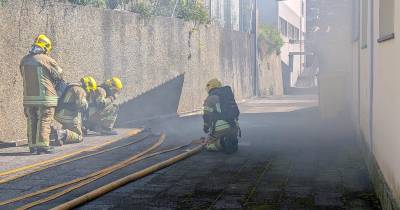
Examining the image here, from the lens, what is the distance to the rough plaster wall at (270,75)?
3069 cm

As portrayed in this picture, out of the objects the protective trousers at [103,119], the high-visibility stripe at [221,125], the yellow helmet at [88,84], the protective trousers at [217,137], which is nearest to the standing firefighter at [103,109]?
the protective trousers at [103,119]

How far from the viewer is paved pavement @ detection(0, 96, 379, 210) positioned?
556 centimetres

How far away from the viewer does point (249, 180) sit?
6723 millimetres

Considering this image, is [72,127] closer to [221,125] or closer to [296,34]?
[221,125]

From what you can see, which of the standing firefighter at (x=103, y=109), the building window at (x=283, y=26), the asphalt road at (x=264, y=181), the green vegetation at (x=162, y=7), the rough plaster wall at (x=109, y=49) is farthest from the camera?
the building window at (x=283, y=26)

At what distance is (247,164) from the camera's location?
7926mm

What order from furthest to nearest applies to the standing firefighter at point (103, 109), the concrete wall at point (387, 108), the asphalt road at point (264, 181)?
the standing firefighter at point (103, 109)
the asphalt road at point (264, 181)
the concrete wall at point (387, 108)

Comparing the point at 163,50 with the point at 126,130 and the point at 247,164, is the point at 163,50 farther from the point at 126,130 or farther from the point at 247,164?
the point at 247,164

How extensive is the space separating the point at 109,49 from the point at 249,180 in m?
8.13

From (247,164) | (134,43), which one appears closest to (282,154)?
(247,164)

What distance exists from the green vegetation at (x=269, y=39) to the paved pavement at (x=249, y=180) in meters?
21.0

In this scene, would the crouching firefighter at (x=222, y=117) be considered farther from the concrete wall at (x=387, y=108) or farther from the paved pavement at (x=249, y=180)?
the concrete wall at (x=387, y=108)

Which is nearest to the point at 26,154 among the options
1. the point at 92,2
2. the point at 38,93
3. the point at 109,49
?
the point at 38,93

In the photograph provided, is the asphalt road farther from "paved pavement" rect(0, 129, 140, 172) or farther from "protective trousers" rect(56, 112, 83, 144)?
"protective trousers" rect(56, 112, 83, 144)
